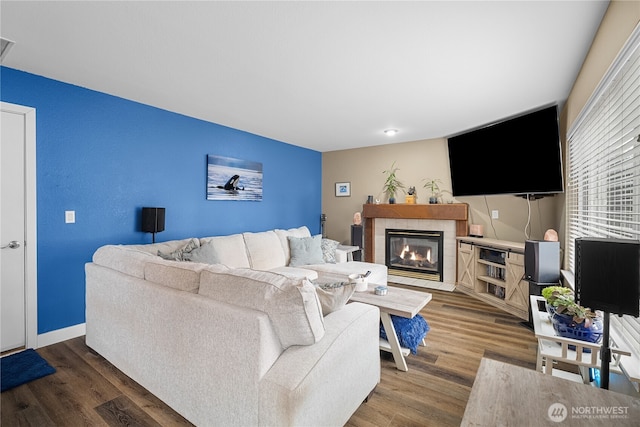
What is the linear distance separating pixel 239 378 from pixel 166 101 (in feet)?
9.88

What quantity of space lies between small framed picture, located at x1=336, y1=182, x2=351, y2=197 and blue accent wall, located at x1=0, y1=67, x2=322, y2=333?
2.28 m

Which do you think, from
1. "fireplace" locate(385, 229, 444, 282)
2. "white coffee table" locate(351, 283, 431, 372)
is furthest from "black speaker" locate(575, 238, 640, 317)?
"fireplace" locate(385, 229, 444, 282)

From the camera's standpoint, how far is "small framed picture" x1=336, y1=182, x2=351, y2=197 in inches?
236

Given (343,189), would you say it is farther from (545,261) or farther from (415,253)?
(545,261)

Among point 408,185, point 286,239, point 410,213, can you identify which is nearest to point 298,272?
point 286,239

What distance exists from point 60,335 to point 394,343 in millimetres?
2974

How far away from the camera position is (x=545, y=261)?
2891 millimetres

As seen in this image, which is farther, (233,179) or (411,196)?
(411,196)

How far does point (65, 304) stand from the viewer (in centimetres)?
288

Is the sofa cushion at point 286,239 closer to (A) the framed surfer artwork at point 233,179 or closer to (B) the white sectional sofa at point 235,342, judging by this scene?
(A) the framed surfer artwork at point 233,179

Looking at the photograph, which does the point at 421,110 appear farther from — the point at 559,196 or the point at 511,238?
the point at 511,238

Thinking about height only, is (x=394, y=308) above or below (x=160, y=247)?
below

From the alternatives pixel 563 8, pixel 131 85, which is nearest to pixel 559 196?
pixel 563 8

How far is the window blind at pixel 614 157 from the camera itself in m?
1.50
